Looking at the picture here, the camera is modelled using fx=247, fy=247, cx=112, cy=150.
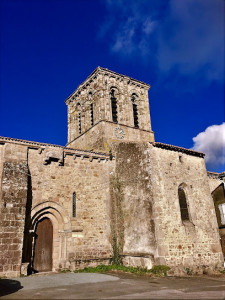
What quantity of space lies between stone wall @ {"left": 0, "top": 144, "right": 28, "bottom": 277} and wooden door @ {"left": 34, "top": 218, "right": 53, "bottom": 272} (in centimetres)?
130

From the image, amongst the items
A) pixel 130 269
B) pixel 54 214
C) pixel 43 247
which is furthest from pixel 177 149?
pixel 43 247

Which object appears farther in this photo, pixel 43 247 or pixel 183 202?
pixel 183 202

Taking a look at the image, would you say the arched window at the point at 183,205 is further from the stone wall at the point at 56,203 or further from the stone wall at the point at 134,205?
the stone wall at the point at 56,203

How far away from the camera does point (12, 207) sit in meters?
10.0

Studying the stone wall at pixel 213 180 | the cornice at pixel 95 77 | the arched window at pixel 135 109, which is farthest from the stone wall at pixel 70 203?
the cornice at pixel 95 77

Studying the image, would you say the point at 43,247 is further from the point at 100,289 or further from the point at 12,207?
the point at 100,289

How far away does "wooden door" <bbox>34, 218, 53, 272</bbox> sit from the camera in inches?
429

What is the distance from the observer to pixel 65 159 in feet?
41.6

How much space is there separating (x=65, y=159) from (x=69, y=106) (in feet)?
33.2

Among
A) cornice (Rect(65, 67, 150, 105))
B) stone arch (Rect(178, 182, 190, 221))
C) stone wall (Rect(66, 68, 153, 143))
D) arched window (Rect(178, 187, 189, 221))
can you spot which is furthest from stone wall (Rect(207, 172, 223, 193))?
cornice (Rect(65, 67, 150, 105))

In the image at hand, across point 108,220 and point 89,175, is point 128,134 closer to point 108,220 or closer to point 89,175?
point 89,175

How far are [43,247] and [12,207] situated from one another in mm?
2539

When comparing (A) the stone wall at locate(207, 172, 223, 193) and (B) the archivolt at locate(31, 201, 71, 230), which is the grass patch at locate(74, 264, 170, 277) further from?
(A) the stone wall at locate(207, 172, 223, 193)

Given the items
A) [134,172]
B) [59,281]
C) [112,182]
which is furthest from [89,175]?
[59,281]
